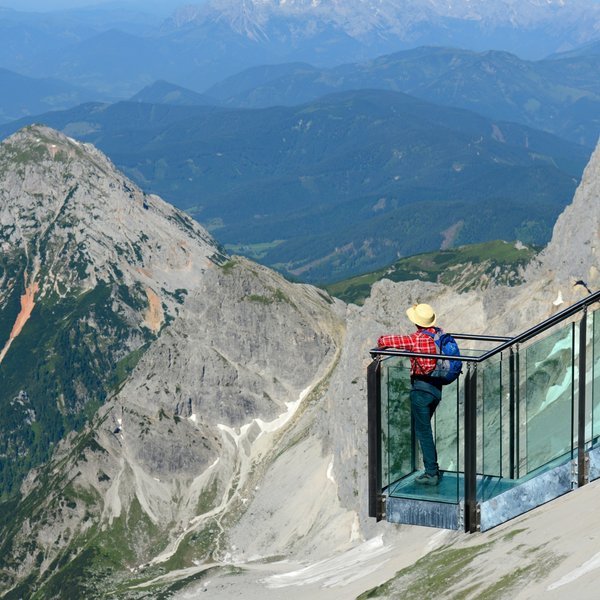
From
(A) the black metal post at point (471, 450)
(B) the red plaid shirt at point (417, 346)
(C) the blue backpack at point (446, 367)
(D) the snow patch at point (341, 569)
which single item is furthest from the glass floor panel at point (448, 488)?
(D) the snow patch at point (341, 569)

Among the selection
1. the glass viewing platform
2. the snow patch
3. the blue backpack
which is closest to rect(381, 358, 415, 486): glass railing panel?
the glass viewing platform

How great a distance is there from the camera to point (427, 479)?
114ft

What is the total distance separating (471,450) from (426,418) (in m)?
1.65

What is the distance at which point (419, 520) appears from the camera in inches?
1369

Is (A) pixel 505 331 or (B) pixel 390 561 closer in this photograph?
(B) pixel 390 561

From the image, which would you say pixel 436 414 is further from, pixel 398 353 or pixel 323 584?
pixel 323 584

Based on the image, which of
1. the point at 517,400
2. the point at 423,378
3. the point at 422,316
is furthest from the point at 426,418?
the point at 422,316

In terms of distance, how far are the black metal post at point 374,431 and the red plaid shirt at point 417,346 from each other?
0.58 m

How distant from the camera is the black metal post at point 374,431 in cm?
3369

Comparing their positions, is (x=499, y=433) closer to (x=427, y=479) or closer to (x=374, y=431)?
(x=427, y=479)

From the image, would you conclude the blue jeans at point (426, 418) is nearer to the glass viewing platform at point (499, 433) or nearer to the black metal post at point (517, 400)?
the glass viewing platform at point (499, 433)

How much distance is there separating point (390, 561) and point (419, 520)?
10538 cm

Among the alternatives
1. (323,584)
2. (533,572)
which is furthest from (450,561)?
(323,584)

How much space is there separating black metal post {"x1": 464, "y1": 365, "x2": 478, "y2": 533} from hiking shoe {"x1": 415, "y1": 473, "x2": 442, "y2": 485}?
1.18m
